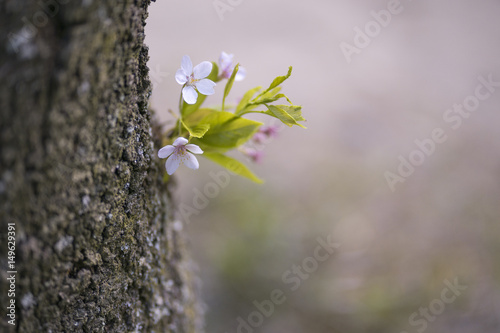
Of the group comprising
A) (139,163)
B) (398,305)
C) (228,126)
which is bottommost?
(398,305)

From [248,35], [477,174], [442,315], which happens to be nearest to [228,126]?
[442,315]

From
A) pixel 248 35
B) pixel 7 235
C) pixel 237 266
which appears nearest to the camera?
pixel 7 235

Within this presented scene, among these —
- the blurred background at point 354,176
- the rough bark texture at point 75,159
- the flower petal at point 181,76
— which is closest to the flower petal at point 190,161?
the rough bark texture at point 75,159

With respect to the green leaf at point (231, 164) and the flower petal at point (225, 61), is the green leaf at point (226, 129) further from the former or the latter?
the flower petal at point (225, 61)

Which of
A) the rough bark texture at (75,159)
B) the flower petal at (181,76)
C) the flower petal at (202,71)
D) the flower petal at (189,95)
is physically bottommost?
the rough bark texture at (75,159)

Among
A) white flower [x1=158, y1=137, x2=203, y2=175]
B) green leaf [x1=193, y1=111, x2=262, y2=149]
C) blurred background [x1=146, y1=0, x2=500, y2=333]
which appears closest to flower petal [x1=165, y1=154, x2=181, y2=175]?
white flower [x1=158, y1=137, x2=203, y2=175]

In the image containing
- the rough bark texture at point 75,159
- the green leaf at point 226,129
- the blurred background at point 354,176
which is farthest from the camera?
the blurred background at point 354,176

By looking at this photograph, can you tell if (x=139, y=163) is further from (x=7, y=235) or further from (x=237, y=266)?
(x=237, y=266)
